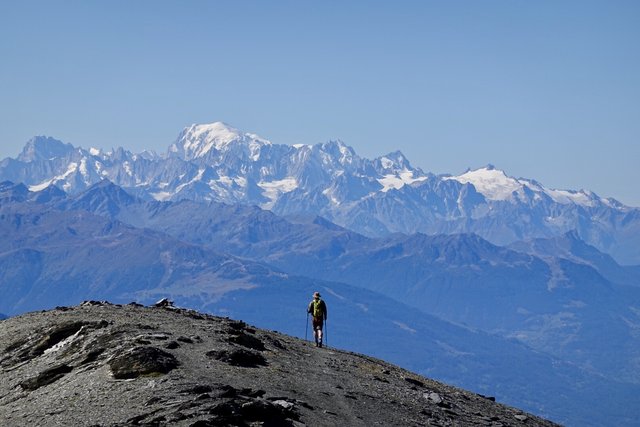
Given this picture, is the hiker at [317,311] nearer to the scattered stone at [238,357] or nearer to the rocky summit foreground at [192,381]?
the rocky summit foreground at [192,381]

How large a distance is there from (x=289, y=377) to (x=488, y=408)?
11736mm

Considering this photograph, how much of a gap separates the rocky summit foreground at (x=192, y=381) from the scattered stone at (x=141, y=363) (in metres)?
0.04

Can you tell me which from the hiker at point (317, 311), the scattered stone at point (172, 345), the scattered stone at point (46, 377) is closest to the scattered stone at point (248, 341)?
the scattered stone at point (172, 345)

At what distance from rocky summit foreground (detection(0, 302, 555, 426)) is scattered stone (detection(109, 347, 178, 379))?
38mm

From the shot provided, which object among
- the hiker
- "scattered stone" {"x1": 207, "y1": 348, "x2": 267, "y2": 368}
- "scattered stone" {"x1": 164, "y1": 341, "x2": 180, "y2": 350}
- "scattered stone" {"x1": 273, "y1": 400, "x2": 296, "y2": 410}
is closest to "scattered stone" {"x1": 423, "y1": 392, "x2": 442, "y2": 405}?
"scattered stone" {"x1": 207, "y1": 348, "x2": 267, "y2": 368}

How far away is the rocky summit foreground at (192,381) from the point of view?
3222 cm

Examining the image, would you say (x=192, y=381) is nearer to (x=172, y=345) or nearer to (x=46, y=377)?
(x=172, y=345)

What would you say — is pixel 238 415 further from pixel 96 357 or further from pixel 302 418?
pixel 96 357

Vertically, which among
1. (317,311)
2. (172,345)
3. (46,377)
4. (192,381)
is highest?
(317,311)

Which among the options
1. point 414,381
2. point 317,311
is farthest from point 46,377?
point 414,381

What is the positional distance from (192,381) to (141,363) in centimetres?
290

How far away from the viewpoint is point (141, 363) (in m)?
36.7

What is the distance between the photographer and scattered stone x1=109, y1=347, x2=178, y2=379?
119ft

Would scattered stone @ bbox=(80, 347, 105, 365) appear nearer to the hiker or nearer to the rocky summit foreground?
the rocky summit foreground
